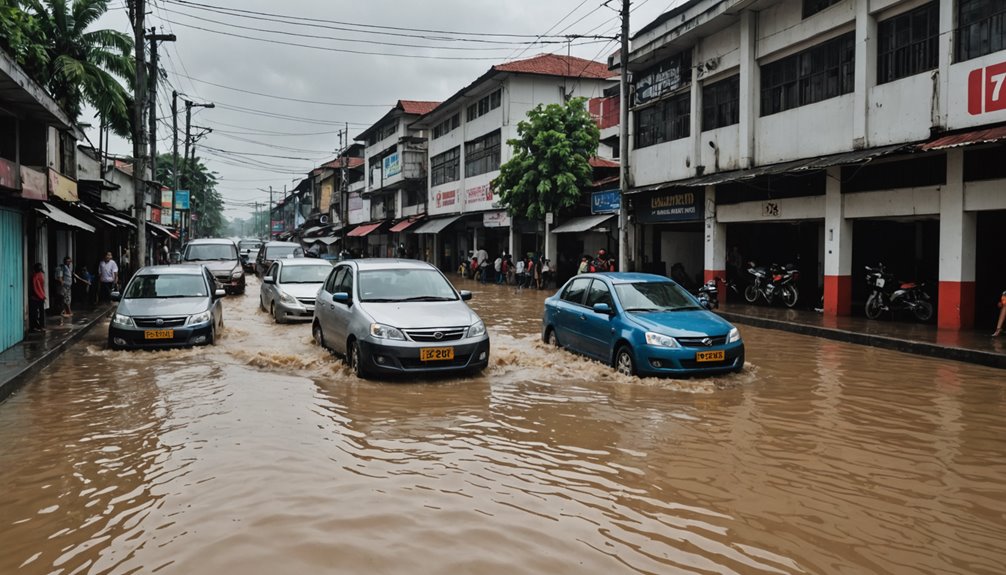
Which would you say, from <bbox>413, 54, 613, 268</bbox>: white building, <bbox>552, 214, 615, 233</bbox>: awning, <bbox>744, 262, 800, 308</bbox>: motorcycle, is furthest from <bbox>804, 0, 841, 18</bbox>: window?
<bbox>413, 54, 613, 268</bbox>: white building

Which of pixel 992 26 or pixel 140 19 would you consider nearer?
pixel 992 26

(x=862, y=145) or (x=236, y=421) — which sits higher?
(x=862, y=145)

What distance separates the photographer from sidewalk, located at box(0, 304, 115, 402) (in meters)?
9.70

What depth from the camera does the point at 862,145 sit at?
16.4 m

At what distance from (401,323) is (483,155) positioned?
101 ft

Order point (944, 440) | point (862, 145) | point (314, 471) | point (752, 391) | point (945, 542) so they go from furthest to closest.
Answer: point (862, 145) < point (752, 391) < point (944, 440) < point (314, 471) < point (945, 542)

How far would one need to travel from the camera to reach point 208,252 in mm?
27766

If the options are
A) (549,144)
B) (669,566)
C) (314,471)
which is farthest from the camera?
(549,144)

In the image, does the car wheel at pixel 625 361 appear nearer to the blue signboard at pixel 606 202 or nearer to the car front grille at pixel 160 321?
the car front grille at pixel 160 321

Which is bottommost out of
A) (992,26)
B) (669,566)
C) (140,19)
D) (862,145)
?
(669,566)

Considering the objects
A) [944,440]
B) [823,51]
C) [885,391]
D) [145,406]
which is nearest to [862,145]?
[823,51]

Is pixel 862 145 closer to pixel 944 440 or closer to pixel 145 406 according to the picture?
pixel 944 440

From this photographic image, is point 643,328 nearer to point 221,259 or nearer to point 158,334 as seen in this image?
point 158,334

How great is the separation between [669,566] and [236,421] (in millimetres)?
5037
